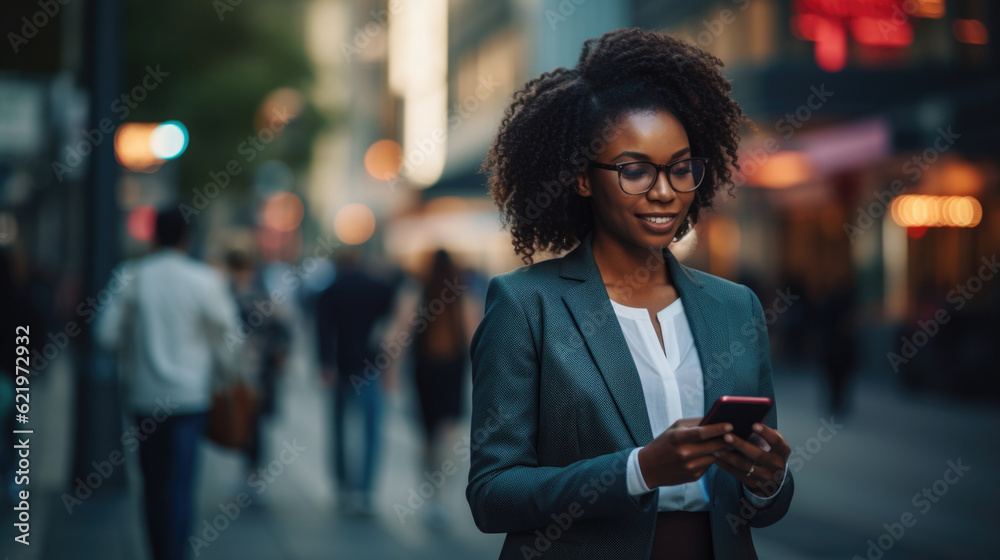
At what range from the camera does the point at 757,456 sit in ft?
6.07

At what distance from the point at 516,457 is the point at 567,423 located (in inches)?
4.9

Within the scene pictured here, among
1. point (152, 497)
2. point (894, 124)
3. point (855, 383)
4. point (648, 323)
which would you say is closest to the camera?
point (648, 323)

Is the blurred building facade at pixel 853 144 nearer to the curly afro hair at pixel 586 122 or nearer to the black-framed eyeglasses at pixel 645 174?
the curly afro hair at pixel 586 122

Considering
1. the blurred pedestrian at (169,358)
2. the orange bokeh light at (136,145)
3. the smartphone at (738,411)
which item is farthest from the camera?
the orange bokeh light at (136,145)

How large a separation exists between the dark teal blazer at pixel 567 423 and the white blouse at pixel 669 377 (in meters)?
0.03

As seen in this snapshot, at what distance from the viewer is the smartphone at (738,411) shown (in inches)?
67.9

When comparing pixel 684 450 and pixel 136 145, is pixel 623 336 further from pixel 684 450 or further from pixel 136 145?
pixel 136 145

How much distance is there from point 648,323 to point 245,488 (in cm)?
684

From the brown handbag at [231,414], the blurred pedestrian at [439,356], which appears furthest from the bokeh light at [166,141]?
the brown handbag at [231,414]

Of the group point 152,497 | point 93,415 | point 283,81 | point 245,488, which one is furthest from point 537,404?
point 283,81

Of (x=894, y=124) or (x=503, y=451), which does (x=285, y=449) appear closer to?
(x=503, y=451)

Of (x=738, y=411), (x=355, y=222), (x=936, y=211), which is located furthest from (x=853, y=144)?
(x=355, y=222)

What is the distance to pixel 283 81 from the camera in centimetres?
2467

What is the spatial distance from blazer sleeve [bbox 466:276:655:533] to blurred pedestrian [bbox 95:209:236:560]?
3.46 meters
